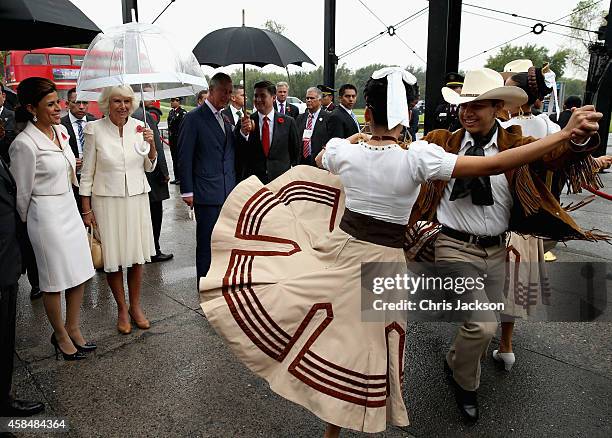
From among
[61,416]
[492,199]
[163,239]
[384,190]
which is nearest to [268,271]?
[384,190]

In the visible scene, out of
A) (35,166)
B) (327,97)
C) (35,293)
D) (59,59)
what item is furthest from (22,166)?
(59,59)

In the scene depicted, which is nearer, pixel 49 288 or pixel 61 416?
pixel 61 416

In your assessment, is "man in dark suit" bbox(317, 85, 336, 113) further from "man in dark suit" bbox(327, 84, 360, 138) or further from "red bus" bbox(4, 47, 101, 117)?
"red bus" bbox(4, 47, 101, 117)

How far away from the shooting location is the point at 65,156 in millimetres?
3242

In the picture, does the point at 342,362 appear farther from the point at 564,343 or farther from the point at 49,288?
the point at 564,343

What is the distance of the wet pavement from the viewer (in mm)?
2713

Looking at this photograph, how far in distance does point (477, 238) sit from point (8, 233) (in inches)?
103

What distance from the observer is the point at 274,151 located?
5.27 metres

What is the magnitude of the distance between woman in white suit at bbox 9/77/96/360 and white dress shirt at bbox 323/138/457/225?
1.88 meters

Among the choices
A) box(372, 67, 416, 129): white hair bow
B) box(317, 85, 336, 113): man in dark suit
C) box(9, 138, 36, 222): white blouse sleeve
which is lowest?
box(9, 138, 36, 222): white blouse sleeve

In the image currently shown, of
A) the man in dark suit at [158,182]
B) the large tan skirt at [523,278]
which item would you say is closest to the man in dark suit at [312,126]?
the man in dark suit at [158,182]

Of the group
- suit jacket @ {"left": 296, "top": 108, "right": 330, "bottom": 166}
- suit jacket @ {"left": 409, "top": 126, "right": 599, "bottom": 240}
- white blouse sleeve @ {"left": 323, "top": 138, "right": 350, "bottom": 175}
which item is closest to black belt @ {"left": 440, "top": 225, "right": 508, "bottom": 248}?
suit jacket @ {"left": 409, "top": 126, "right": 599, "bottom": 240}

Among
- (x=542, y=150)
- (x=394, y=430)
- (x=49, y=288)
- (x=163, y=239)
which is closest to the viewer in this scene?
(x=542, y=150)

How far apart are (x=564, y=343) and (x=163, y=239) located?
15.9 ft
